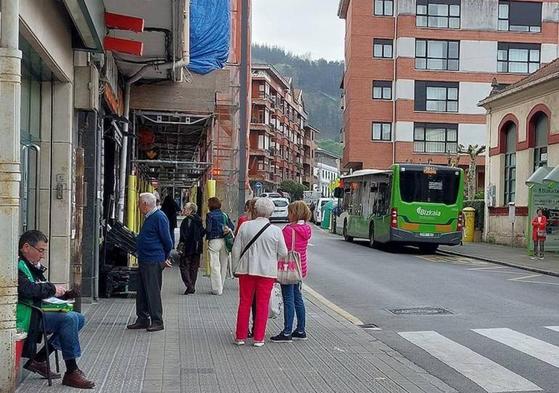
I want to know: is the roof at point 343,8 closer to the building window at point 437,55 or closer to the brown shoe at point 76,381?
the building window at point 437,55

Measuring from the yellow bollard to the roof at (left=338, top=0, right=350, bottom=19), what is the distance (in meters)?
26.9

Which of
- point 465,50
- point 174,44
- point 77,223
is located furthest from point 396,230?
point 465,50

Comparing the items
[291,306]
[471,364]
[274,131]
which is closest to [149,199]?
[291,306]

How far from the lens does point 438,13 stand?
50375mm

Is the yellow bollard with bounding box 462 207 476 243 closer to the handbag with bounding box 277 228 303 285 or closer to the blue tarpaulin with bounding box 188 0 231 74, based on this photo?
the blue tarpaulin with bounding box 188 0 231 74

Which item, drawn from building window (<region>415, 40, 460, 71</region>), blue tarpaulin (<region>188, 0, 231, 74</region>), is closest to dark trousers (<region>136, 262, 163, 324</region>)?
blue tarpaulin (<region>188, 0, 231, 74</region>)

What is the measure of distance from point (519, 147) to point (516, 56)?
998 inches

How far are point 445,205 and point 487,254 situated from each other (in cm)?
217

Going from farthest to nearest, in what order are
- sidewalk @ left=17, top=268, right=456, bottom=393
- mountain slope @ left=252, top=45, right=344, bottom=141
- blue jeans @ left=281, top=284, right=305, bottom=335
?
mountain slope @ left=252, top=45, right=344, bottom=141
blue jeans @ left=281, top=284, right=305, bottom=335
sidewalk @ left=17, top=268, right=456, bottom=393

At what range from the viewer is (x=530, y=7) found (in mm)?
51094

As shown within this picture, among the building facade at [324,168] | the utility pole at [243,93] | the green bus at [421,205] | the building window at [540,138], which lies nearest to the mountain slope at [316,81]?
the building facade at [324,168]

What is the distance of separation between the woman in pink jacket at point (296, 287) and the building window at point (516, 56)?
150 ft

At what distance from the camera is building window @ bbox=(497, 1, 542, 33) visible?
167 ft

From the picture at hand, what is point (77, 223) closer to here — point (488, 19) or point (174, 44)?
point (174, 44)
